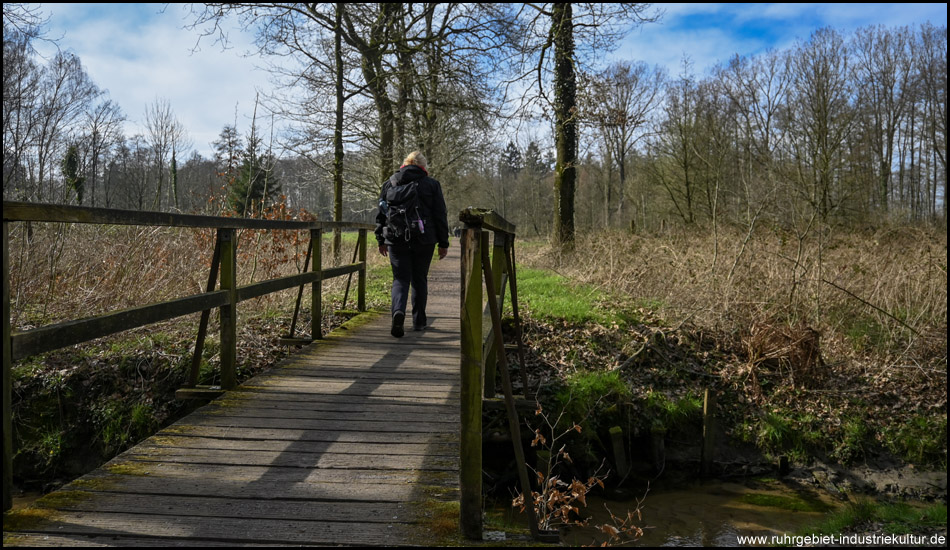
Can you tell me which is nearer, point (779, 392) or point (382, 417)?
point (382, 417)

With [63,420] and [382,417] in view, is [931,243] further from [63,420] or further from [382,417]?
[63,420]

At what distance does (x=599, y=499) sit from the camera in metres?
6.32

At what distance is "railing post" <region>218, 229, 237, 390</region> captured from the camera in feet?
15.0

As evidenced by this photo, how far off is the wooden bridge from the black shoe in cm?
179

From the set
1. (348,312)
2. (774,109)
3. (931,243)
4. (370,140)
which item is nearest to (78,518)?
(348,312)

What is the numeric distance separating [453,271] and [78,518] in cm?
1336

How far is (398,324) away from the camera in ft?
21.9

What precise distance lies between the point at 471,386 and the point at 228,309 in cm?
282

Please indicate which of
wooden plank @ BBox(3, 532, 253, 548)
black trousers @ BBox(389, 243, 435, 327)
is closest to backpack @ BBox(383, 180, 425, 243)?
black trousers @ BBox(389, 243, 435, 327)

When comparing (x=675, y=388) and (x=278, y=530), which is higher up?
(x=278, y=530)

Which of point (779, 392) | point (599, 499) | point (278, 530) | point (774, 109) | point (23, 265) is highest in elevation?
point (774, 109)

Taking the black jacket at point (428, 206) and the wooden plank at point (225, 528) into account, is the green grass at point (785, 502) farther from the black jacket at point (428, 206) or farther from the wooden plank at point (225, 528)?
the wooden plank at point (225, 528)

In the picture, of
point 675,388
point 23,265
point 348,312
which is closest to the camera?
point 23,265

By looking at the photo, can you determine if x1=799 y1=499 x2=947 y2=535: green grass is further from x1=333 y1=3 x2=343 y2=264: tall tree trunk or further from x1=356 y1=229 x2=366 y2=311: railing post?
x1=333 y1=3 x2=343 y2=264: tall tree trunk
